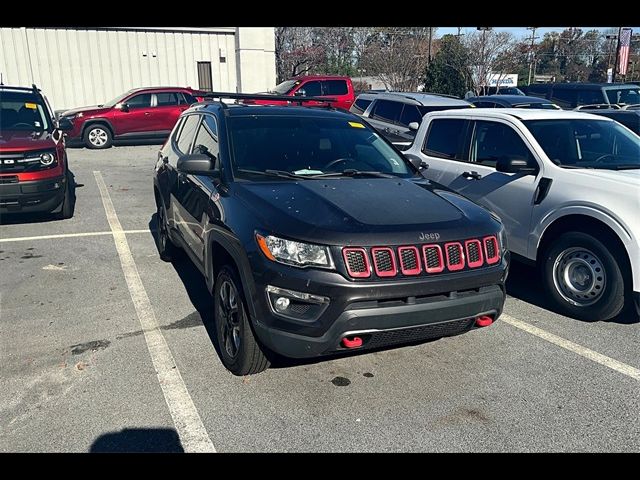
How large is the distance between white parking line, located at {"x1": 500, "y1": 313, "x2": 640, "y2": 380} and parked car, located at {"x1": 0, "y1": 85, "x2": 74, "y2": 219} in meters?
6.09

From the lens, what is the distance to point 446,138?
617 cm

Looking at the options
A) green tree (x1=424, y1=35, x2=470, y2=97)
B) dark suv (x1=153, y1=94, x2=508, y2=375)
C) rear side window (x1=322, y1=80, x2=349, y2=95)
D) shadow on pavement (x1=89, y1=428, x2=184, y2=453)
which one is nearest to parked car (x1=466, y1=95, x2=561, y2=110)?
rear side window (x1=322, y1=80, x2=349, y2=95)

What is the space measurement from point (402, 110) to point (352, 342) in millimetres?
8583

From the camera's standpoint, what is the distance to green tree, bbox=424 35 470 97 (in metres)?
26.1

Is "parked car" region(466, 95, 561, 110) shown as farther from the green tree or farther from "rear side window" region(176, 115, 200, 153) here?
the green tree

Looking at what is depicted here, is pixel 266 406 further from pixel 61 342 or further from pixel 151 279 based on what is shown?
pixel 151 279

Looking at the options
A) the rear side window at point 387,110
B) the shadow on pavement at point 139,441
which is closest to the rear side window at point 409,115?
the rear side window at point 387,110

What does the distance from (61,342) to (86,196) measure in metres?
6.35

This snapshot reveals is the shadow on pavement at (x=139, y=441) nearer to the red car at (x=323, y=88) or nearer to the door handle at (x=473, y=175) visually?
the door handle at (x=473, y=175)

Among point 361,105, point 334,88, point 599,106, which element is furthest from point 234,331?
point 334,88

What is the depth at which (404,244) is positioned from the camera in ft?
9.91

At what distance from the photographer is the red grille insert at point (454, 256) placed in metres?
3.12
